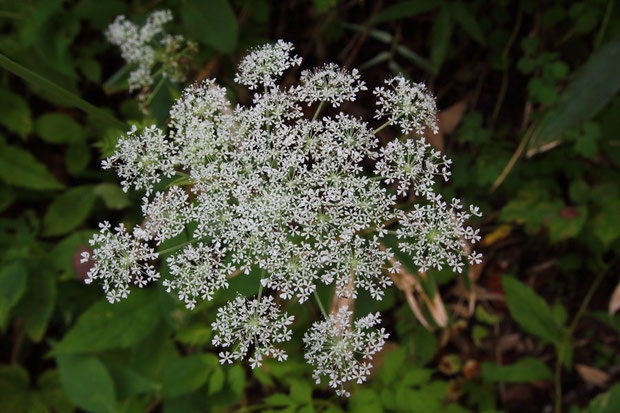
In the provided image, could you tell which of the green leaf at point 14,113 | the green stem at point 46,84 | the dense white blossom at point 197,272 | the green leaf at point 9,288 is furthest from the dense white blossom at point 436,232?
the green leaf at point 14,113

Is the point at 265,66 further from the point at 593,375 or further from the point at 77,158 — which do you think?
the point at 593,375

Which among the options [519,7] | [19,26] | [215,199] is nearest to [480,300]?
[519,7]

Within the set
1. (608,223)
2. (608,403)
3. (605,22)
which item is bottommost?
(608,403)

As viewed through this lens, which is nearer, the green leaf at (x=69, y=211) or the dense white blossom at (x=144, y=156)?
the dense white blossom at (x=144, y=156)

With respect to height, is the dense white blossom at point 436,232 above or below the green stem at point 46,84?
below

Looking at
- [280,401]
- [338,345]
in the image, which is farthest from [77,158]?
[338,345]

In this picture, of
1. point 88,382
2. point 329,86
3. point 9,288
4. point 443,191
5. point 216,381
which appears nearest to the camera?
point 329,86

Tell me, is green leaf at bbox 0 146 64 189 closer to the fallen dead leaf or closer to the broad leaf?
the broad leaf

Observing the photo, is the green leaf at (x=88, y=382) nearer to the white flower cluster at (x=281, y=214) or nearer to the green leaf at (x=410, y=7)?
the white flower cluster at (x=281, y=214)
